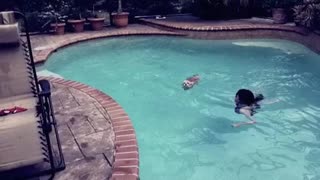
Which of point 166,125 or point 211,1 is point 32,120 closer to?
point 166,125

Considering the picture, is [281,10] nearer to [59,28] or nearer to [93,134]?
[59,28]

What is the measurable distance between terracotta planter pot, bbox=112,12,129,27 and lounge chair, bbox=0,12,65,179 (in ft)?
27.2

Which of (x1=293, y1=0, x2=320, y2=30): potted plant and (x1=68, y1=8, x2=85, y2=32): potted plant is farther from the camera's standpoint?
(x1=68, y1=8, x2=85, y2=32): potted plant

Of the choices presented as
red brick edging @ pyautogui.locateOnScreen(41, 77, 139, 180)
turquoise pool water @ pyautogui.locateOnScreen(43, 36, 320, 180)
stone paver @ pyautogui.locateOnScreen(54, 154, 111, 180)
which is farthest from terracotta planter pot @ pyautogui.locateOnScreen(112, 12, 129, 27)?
stone paver @ pyautogui.locateOnScreen(54, 154, 111, 180)

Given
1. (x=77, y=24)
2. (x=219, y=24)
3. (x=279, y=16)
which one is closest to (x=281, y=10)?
(x=279, y=16)

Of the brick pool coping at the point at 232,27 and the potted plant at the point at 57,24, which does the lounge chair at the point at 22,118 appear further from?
the brick pool coping at the point at 232,27

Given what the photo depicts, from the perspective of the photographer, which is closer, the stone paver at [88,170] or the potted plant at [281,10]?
the stone paver at [88,170]

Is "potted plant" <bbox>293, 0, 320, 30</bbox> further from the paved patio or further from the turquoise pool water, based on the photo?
the paved patio

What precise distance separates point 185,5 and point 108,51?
524 cm

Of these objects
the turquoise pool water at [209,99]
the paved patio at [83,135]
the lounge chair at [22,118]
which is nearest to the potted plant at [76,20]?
the turquoise pool water at [209,99]

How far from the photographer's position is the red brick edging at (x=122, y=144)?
2826 mm

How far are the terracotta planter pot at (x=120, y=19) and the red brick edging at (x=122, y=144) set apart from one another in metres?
7.16

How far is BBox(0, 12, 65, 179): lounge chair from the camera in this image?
8.50 ft

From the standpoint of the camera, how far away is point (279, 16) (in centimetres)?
1067
